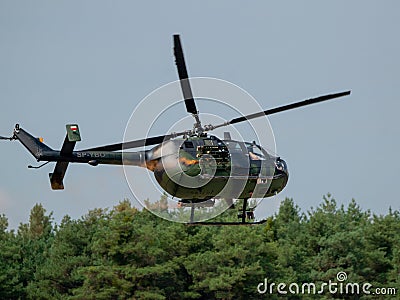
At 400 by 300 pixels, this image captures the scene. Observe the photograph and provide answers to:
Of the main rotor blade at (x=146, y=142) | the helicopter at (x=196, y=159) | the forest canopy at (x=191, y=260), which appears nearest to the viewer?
the helicopter at (x=196, y=159)

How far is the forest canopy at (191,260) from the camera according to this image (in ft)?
182

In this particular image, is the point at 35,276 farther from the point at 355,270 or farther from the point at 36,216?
the point at 36,216

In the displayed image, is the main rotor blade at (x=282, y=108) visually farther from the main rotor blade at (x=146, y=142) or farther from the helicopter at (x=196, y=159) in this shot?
the main rotor blade at (x=146, y=142)

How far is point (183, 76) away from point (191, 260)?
37160mm

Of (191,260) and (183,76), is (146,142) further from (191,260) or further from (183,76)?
(191,260)

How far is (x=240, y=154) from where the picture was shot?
22.0 m

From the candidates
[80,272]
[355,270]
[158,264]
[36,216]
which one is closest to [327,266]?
[355,270]
